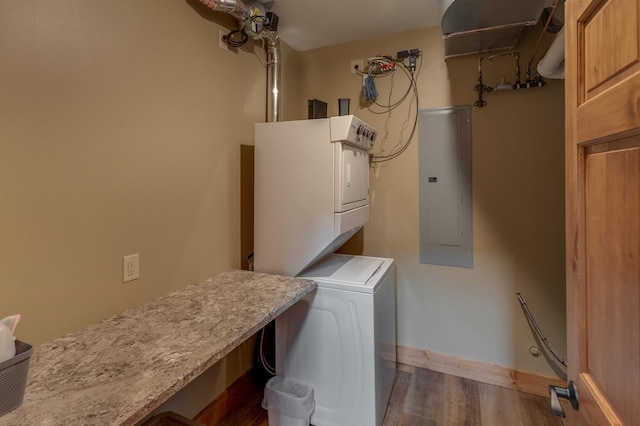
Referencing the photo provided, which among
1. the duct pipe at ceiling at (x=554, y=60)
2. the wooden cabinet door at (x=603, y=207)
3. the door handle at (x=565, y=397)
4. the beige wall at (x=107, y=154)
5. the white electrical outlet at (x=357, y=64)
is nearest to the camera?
the wooden cabinet door at (x=603, y=207)

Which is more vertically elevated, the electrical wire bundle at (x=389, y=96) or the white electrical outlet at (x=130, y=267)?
the electrical wire bundle at (x=389, y=96)

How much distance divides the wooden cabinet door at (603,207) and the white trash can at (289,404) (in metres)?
1.26

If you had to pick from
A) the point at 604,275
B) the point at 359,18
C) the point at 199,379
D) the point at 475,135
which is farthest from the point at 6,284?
the point at 475,135

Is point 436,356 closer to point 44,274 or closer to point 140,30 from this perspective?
point 44,274

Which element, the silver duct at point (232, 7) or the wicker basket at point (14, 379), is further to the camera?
the silver duct at point (232, 7)

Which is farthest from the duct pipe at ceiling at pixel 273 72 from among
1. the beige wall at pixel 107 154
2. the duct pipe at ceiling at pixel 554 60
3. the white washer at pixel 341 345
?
the duct pipe at ceiling at pixel 554 60

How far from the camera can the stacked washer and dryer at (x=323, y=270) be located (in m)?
1.74

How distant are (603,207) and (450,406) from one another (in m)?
1.86

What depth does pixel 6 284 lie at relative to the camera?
41.2 inches

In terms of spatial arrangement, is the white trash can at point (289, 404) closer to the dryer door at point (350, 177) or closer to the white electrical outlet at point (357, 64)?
the dryer door at point (350, 177)

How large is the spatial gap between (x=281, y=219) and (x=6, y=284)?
1198mm

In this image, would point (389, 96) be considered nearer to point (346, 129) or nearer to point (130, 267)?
point (346, 129)

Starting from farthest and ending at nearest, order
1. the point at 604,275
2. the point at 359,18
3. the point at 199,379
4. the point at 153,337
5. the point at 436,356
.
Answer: the point at 436,356
the point at 359,18
the point at 199,379
the point at 153,337
the point at 604,275

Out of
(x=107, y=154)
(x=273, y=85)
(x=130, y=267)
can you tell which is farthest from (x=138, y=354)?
(x=273, y=85)
